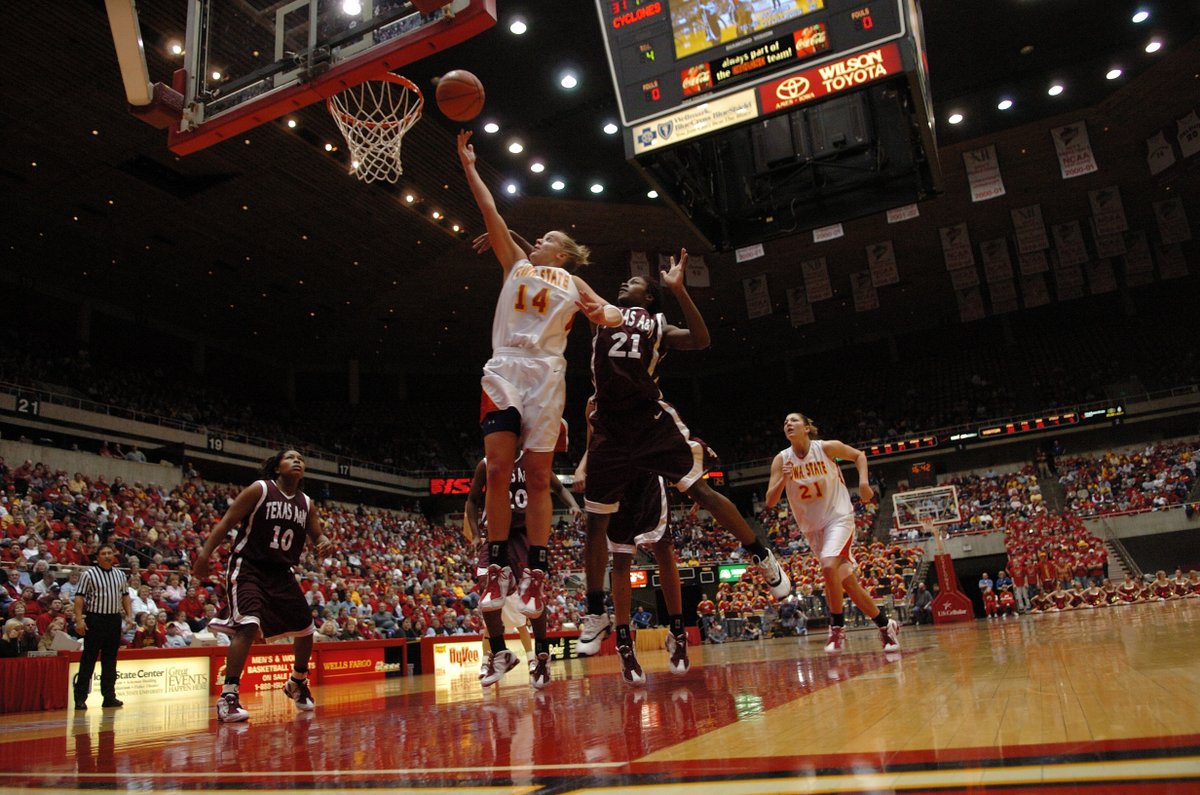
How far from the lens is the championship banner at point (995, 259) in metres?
24.8

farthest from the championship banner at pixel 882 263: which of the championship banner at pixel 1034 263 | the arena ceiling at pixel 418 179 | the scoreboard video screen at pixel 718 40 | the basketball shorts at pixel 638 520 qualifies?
the basketball shorts at pixel 638 520

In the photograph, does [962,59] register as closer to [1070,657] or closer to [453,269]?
[453,269]

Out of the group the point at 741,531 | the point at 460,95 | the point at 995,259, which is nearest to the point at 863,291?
the point at 995,259

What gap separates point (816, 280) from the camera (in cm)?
2402

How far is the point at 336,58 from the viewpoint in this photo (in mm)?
7520

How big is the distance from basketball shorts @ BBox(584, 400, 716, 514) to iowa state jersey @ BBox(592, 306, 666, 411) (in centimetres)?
8

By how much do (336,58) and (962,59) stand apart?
1438cm

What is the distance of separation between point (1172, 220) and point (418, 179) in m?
20.7

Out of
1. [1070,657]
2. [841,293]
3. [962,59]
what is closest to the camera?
[1070,657]

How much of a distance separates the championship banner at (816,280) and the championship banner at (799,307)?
1.91 metres

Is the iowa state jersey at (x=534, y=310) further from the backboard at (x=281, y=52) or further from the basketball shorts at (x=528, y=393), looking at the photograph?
the backboard at (x=281, y=52)

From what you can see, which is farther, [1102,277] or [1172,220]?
[1102,277]

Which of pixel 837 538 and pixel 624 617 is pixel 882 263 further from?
pixel 624 617

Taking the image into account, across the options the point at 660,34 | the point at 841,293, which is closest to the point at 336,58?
the point at 660,34
